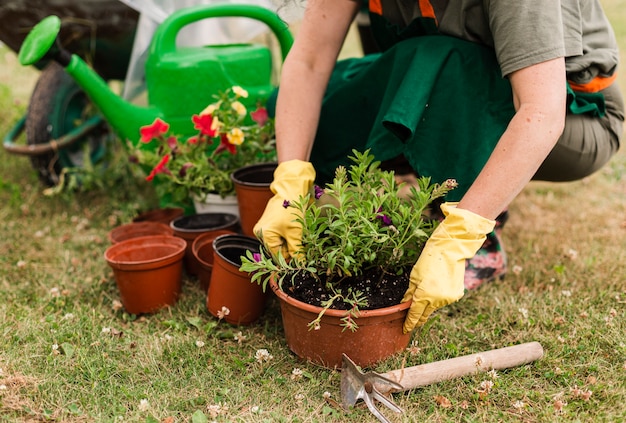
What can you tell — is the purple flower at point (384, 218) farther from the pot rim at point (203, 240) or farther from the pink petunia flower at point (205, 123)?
the pink petunia flower at point (205, 123)

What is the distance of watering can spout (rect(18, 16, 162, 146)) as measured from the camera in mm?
2016

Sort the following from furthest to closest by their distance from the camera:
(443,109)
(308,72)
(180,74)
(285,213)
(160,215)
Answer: (160,215) → (180,74) → (308,72) → (443,109) → (285,213)

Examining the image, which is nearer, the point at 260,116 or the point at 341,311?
the point at 341,311

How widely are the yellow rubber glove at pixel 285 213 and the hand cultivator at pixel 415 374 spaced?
1.05ft

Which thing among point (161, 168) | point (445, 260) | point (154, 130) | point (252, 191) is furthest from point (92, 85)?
point (445, 260)

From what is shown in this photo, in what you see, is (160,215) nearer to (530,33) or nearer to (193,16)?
(193,16)

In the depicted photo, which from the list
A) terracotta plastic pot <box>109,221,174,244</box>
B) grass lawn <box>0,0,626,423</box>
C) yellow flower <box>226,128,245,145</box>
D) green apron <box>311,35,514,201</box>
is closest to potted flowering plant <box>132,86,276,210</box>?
yellow flower <box>226,128,245,145</box>

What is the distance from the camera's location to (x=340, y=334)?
4.63 feet

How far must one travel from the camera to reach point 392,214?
1456 millimetres

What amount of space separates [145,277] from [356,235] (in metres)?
0.63

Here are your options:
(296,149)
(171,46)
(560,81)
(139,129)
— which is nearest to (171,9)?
(171,46)

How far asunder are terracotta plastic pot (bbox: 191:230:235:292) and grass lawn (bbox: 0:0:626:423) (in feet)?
0.16

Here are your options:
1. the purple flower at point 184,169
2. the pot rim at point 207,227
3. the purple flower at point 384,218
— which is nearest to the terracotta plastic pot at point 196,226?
the pot rim at point 207,227

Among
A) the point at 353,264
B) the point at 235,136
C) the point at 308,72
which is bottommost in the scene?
the point at 353,264
